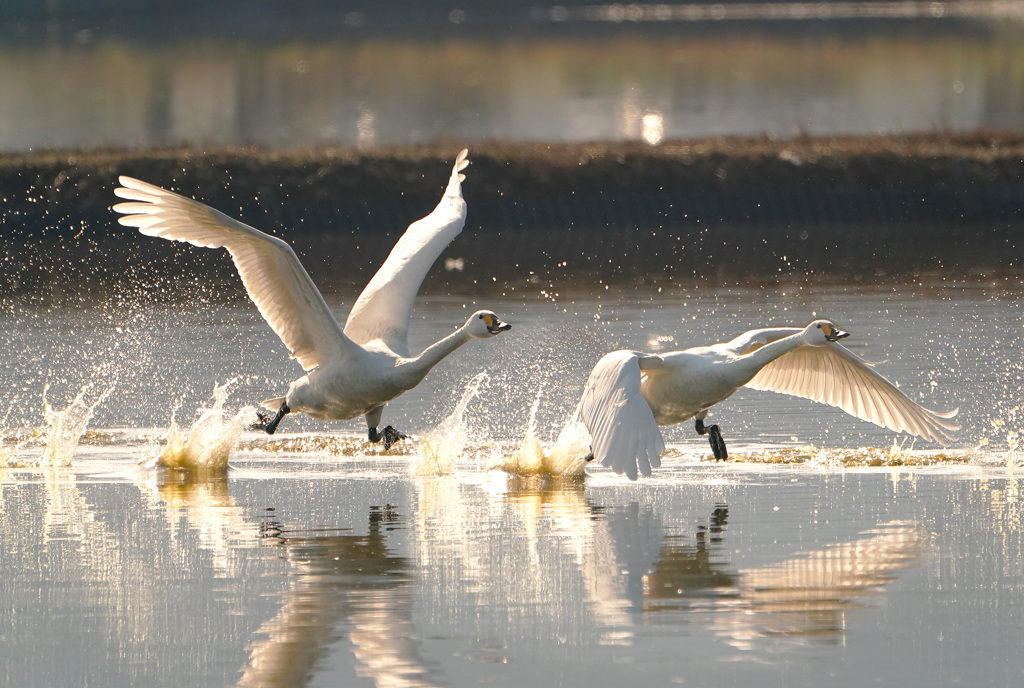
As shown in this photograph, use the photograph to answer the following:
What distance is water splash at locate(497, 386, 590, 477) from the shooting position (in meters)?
13.4

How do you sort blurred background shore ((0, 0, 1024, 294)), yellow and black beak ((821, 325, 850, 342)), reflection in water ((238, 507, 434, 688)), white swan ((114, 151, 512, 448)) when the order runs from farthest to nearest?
blurred background shore ((0, 0, 1024, 294)) < yellow and black beak ((821, 325, 850, 342)) < white swan ((114, 151, 512, 448)) < reflection in water ((238, 507, 434, 688))

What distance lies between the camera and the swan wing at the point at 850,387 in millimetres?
13664

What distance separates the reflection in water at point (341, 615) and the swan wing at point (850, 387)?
3.98 meters

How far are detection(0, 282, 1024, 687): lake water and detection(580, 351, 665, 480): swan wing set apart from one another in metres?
0.55

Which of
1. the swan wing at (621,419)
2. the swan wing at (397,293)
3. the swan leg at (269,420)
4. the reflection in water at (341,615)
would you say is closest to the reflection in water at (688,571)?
the swan wing at (621,419)

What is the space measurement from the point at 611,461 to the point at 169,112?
5284cm

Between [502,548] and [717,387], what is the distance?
2339 mm

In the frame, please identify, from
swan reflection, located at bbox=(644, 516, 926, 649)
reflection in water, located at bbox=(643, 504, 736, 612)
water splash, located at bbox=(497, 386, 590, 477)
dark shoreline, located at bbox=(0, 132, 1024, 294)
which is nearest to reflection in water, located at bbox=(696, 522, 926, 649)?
swan reflection, located at bbox=(644, 516, 926, 649)

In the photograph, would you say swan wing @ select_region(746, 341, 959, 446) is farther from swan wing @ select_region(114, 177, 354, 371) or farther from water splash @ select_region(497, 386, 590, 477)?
swan wing @ select_region(114, 177, 354, 371)

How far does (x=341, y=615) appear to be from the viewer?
31.0 feet

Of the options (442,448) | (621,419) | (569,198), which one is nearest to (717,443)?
(442,448)

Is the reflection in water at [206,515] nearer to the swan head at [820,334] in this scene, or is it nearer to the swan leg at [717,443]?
the swan leg at [717,443]

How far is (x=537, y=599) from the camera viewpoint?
32.0 ft

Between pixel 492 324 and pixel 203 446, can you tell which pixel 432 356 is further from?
pixel 203 446
